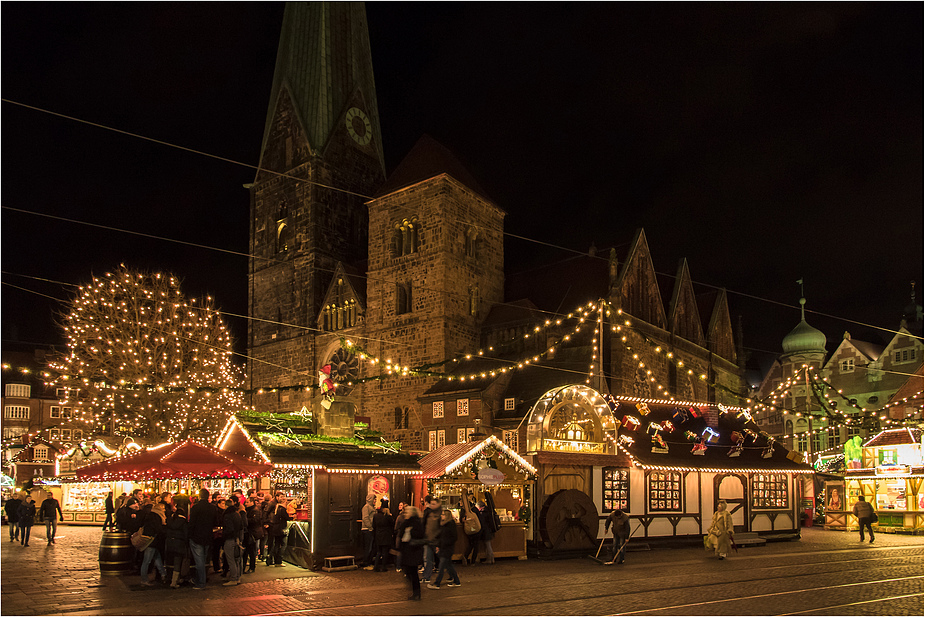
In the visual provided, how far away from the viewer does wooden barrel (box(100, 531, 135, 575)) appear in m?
14.4

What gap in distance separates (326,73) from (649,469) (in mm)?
38092

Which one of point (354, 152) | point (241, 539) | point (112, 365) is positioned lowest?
point (241, 539)

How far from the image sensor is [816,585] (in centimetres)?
1328

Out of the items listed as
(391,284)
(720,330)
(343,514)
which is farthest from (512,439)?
(720,330)

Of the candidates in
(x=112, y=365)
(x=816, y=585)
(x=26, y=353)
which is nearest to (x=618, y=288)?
(x=112, y=365)

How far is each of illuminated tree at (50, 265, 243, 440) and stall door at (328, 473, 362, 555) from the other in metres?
15.1

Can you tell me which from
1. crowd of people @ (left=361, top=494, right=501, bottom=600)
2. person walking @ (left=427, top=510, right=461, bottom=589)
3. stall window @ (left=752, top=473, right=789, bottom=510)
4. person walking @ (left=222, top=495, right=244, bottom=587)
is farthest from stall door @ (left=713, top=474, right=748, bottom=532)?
person walking @ (left=222, top=495, right=244, bottom=587)

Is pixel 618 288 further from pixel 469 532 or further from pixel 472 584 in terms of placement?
pixel 472 584

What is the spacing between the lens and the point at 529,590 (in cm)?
1287

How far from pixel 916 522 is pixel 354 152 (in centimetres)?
3622

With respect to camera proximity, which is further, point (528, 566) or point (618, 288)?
point (618, 288)

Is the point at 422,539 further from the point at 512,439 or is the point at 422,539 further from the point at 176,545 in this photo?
the point at 512,439

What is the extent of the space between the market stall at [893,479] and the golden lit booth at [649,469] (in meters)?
6.18

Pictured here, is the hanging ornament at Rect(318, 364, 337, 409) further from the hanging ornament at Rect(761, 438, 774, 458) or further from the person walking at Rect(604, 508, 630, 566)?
the hanging ornament at Rect(761, 438, 774, 458)
